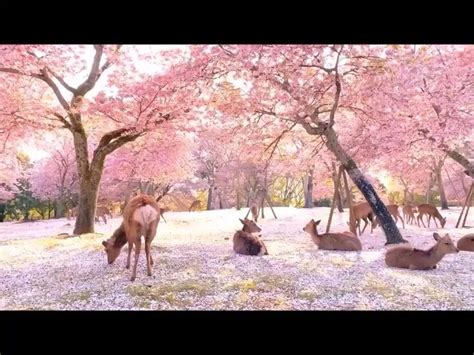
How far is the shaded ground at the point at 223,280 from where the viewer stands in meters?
2.88

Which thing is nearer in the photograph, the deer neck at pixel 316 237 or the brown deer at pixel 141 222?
the brown deer at pixel 141 222

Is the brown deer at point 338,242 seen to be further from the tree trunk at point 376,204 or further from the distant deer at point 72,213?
the distant deer at point 72,213

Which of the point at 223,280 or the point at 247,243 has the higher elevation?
the point at 247,243

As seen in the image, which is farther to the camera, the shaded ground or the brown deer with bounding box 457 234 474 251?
the brown deer with bounding box 457 234 474 251

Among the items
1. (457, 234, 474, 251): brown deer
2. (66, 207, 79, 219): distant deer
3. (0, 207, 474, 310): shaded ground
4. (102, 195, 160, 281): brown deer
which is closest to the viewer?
(0, 207, 474, 310): shaded ground

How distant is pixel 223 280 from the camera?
3.32m

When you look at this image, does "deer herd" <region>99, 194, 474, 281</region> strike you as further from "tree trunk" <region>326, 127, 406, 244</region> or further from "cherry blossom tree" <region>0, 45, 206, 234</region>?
"cherry blossom tree" <region>0, 45, 206, 234</region>

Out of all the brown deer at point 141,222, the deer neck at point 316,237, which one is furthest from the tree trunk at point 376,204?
the brown deer at point 141,222

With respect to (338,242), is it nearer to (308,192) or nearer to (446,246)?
(446,246)

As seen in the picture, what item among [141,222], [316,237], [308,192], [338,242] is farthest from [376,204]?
[308,192]

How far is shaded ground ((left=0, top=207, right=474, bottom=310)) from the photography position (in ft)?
9.46

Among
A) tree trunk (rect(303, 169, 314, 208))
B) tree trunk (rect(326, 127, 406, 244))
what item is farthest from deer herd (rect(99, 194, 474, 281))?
tree trunk (rect(303, 169, 314, 208))

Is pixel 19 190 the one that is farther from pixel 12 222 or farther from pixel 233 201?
pixel 233 201
